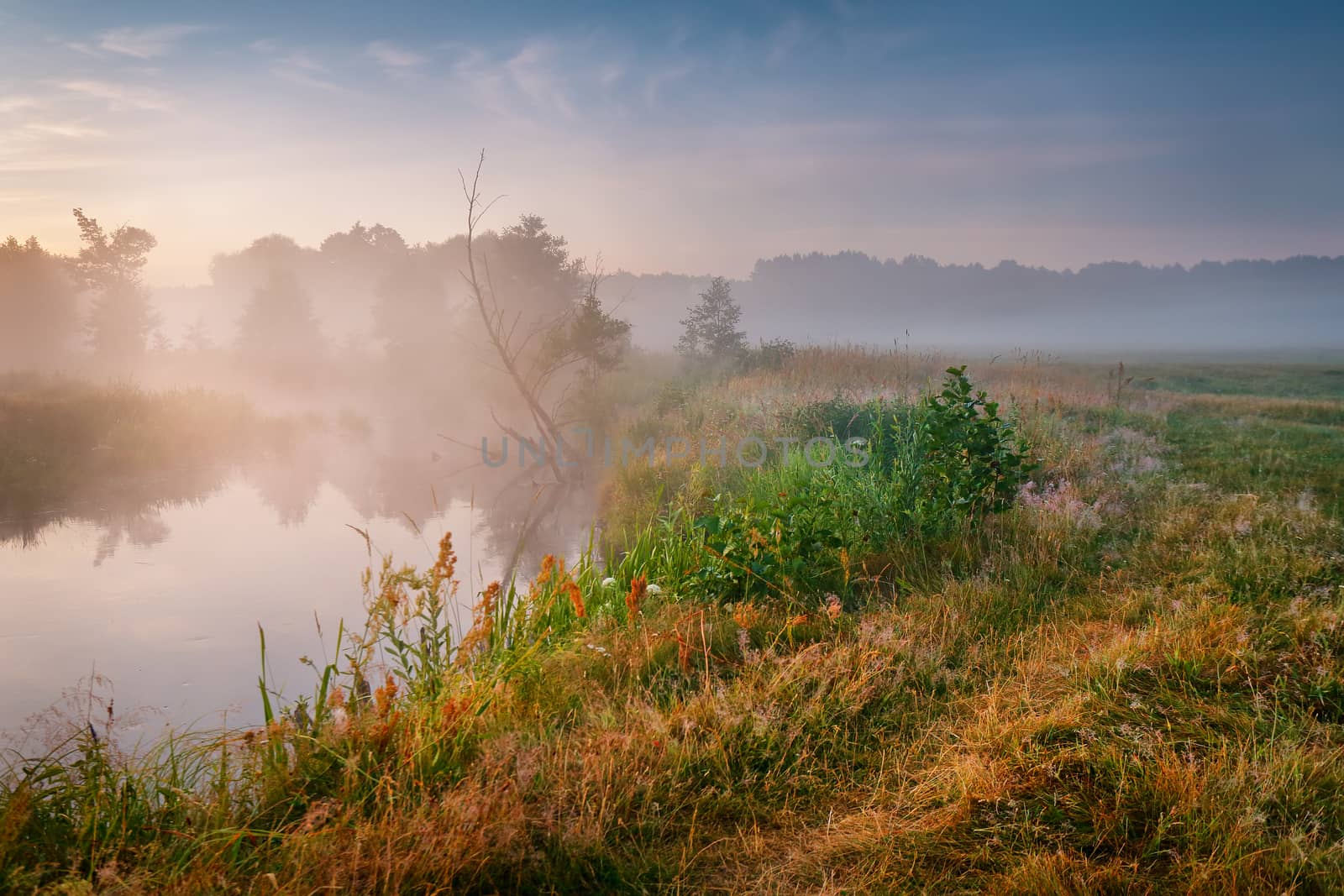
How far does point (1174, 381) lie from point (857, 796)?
1024 inches

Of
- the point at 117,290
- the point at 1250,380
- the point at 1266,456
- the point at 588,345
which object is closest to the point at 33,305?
the point at 117,290

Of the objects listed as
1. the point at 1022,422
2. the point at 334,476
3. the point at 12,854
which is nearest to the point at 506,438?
the point at 334,476

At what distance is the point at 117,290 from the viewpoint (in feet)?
103

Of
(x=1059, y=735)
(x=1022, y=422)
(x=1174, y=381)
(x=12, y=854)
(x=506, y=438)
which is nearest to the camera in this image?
(x=12, y=854)

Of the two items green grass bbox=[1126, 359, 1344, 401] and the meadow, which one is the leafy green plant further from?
green grass bbox=[1126, 359, 1344, 401]

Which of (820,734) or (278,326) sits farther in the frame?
(278,326)

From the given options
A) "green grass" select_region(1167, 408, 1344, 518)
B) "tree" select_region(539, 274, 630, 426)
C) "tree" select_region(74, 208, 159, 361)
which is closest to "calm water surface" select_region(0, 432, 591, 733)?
"tree" select_region(539, 274, 630, 426)

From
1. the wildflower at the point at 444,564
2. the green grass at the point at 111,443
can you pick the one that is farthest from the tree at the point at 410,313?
the wildflower at the point at 444,564

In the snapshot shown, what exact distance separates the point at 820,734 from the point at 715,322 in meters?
19.6

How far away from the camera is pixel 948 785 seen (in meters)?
2.74

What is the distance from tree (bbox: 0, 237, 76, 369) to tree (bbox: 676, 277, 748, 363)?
98.0ft

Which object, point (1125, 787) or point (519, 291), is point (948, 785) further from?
point (519, 291)

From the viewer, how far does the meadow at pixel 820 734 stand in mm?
2324

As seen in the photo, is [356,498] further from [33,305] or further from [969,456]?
[33,305]
